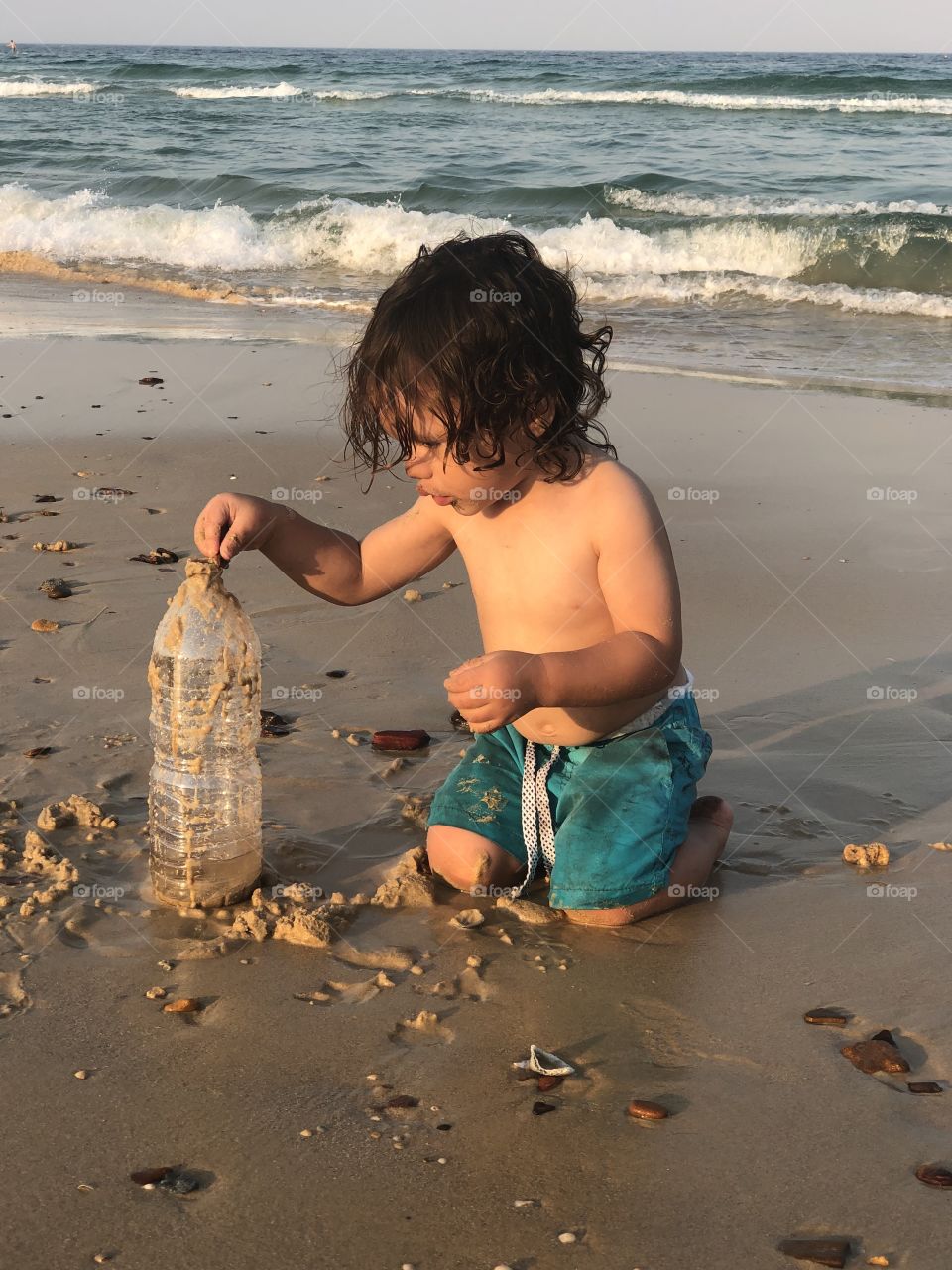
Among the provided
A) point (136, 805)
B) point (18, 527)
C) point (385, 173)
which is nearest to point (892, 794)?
point (136, 805)

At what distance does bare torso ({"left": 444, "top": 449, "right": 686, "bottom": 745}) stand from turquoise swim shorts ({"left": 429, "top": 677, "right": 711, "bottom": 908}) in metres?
0.05

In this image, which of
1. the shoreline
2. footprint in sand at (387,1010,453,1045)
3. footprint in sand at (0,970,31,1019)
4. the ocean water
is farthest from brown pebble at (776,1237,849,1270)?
the shoreline

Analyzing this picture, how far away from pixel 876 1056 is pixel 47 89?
125 ft

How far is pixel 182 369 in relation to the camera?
26.5ft

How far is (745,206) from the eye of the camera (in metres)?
15.3

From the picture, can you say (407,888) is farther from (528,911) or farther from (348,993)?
(348,993)

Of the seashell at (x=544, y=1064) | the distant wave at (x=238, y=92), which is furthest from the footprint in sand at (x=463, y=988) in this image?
the distant wave at (x=238, y=92)

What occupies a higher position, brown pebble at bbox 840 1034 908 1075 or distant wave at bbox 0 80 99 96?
distant wave at bbox 0 80 99 96

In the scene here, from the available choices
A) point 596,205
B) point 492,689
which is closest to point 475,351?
point 492,689

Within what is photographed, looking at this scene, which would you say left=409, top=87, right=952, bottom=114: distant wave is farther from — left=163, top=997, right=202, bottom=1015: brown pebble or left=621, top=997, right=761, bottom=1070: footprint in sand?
left=163, top=997, right=202, bottom=1015: brown pebble

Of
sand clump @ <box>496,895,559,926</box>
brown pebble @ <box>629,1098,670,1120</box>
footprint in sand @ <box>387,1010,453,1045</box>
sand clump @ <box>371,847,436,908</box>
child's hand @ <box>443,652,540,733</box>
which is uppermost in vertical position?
child's hand @ <box>443,652,540,733</box>

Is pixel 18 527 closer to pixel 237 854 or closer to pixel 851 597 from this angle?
pixel 237 854

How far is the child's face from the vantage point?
2.73 meters

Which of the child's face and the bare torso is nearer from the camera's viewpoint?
the child's face
